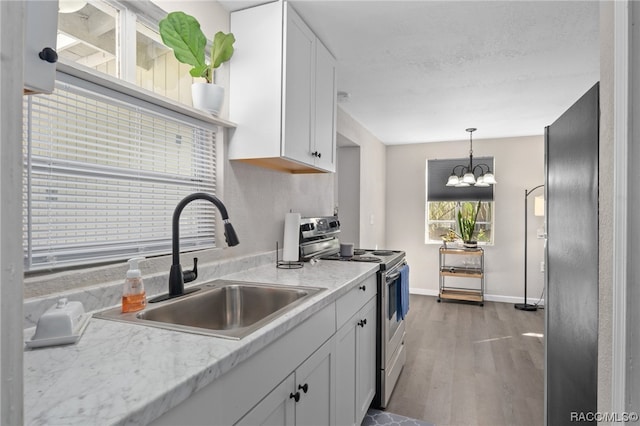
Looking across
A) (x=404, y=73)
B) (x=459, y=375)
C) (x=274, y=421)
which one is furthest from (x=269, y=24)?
(x=459, y=375)

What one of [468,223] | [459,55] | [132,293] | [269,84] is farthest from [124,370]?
[468,223]

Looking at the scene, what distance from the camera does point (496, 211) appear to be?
16.6 feet

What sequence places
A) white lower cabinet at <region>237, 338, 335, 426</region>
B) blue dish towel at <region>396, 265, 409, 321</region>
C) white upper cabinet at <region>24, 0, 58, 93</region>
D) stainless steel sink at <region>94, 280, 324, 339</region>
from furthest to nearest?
blue dish towel at <region>396, 265, 409, 321</region> → stainless steel sink at <region>94, 280, 324, 339</region> → white lower cabinet at <region>237, 338, 335, 426</region> → white upper cabinet at <region>24, 0, 58, 93</region>

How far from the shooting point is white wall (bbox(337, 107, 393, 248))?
396cm

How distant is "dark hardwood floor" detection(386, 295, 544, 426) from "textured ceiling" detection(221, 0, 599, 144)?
2.40m

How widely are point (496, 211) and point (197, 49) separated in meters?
4.77

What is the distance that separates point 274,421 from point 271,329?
31cm

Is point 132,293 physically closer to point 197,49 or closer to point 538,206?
point 197,49

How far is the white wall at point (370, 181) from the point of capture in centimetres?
396

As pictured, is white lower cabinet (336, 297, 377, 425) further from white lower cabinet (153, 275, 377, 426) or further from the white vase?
the white vase

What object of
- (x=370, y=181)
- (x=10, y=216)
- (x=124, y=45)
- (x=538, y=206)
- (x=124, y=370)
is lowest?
(x=124, y=370)

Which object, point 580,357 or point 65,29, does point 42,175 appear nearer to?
point 65,29

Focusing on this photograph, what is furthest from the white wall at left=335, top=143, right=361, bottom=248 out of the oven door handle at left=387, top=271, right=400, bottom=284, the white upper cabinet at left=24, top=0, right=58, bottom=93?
the white upper cabinet at left=24, top=0, right=58, bottom=93

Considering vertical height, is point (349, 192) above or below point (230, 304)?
above
